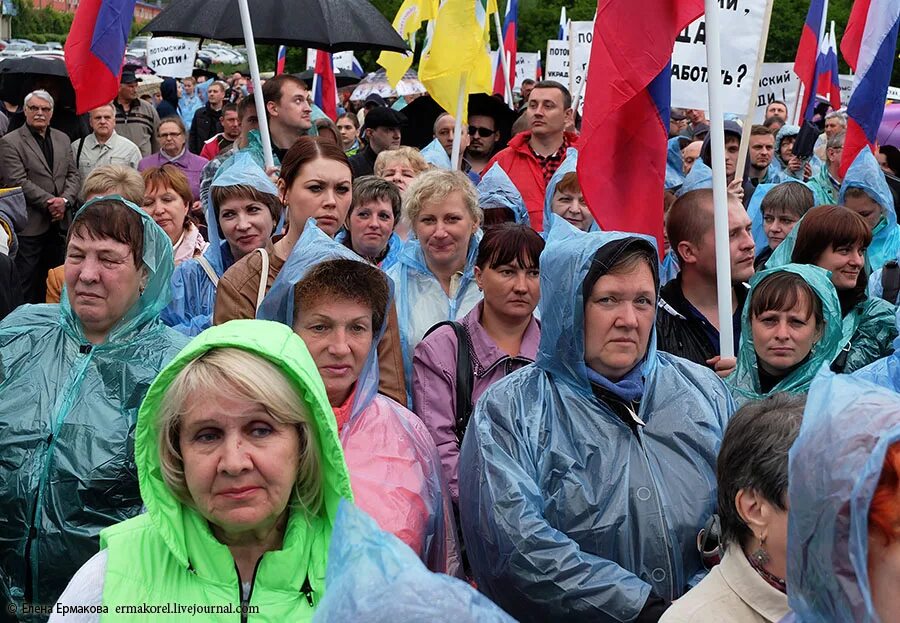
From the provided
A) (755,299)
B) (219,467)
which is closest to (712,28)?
(755,299)

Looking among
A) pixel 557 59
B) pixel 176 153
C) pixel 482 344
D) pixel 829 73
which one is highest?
Answer: pixel 557 59

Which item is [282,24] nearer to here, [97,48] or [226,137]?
[97,48]

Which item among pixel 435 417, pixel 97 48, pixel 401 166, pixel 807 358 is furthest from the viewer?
pixel 401 166

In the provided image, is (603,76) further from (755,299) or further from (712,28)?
(755,299)

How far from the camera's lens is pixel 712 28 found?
512 centimetres

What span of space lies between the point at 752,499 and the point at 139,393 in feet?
6.85

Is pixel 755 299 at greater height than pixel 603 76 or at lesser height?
lesser

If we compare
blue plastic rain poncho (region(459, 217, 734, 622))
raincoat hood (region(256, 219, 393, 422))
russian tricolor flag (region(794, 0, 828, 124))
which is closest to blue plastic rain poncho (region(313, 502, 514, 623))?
blue plastic rain poncho (region(459, 217, 734, 622))

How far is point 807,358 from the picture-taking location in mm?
4762

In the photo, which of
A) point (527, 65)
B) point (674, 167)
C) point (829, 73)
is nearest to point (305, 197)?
point (674, 167)

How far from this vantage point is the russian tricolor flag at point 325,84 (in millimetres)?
12773

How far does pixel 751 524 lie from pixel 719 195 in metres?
2.44

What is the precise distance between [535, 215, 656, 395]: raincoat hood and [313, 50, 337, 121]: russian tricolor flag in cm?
918

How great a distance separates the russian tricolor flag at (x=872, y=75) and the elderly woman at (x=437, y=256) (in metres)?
2.85
